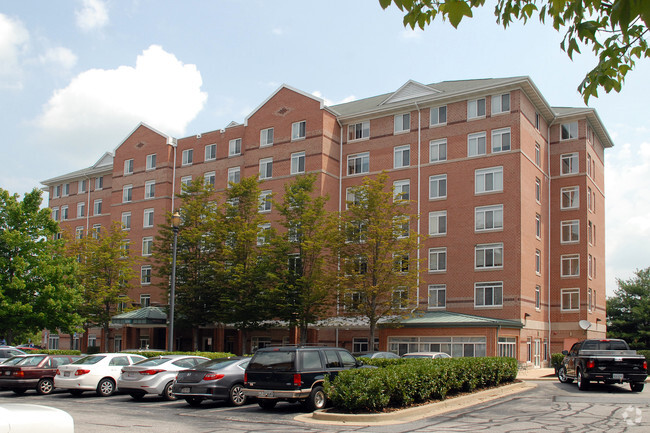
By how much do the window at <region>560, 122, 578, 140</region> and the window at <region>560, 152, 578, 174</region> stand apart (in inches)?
48.9

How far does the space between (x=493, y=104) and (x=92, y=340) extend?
41.6m

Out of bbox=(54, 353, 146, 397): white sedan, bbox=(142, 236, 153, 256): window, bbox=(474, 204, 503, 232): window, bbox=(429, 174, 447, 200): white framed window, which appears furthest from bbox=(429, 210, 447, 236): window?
bbox=(54, 353, 146, 397): white sedan

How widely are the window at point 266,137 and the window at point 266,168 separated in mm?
1290

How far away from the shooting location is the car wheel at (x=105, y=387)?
21.6 m

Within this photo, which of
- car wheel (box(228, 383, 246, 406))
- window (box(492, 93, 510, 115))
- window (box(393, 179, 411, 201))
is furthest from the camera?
window (box(393, 179, 411, 201))

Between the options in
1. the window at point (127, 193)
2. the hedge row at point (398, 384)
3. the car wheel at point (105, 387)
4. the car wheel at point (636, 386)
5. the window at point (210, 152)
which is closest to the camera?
the hedge row at point (398, 384)

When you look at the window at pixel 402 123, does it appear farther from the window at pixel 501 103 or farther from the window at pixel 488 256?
the window at pixel 488 256

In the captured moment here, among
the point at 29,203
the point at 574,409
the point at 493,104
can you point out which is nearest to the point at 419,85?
the point at 493,104

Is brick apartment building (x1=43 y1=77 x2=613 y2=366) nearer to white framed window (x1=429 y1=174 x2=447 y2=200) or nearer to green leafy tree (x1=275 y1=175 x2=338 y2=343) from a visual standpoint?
white framed window (x1=429 y1=174 x2=447 y2=200)

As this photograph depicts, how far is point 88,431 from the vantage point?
1305 cm

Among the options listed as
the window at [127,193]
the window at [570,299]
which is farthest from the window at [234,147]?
the window at [570,299]

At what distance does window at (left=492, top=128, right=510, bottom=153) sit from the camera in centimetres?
4222

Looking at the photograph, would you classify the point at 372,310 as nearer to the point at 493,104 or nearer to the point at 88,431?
the point at 493,104

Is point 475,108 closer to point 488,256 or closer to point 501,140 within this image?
point 501,140
